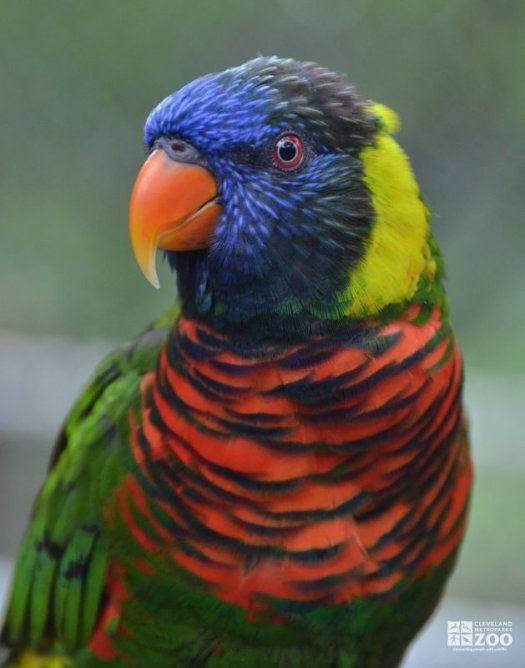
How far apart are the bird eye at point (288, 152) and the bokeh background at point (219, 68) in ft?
5.64

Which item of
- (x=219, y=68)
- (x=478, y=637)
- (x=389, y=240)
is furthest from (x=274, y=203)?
(x=219, y=68)

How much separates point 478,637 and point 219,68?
6.51ft

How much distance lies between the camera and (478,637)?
195 cm

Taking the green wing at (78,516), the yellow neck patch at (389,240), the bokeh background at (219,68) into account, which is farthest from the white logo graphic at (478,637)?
the yellow neck patch at (389,240)

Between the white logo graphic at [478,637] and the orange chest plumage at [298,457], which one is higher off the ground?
the orange chest plumage at [298,457]

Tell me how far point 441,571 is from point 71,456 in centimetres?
69

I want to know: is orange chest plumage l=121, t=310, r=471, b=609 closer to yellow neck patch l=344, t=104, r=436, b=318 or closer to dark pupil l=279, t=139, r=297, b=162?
yellow neck patch l=344, t=104, r=436, b=318

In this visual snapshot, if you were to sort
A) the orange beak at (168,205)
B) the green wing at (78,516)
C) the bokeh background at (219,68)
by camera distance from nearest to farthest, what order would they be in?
the orange beak at (168,205) → the green wing at (78,516) → the bokeh background at (219,68)

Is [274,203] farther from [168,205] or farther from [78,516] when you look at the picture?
[78,516]

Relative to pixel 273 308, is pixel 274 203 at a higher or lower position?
higher

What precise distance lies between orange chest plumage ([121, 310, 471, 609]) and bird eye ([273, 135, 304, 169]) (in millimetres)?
255

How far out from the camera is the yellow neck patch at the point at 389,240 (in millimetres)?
1271

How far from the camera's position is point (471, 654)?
2.20 meters

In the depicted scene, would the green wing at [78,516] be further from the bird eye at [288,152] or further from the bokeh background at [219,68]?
the bokeh background at [219,68]
